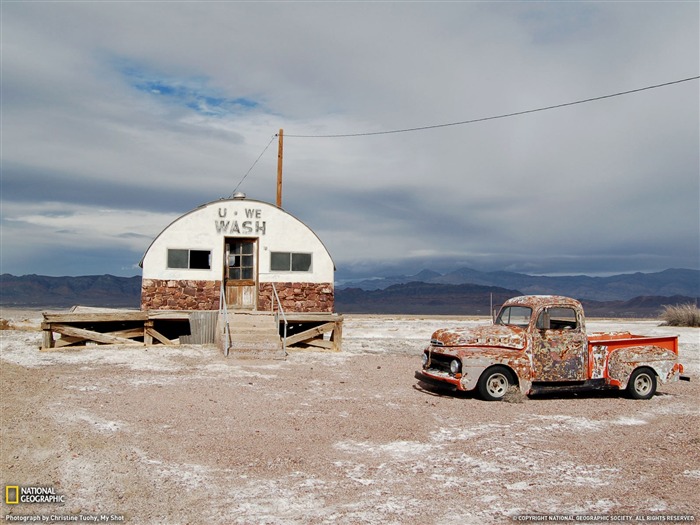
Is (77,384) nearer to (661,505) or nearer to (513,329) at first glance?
(513,329)

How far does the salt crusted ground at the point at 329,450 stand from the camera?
20.8 feet

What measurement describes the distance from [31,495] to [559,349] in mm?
10000

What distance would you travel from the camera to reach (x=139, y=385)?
1303 centimetres

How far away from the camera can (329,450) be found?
332 inches

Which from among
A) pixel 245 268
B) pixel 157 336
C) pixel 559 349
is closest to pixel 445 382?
pixel 559 349

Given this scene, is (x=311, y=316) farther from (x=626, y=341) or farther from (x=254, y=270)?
(x=626, y=341)

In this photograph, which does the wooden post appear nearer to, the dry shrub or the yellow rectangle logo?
the dry shrub

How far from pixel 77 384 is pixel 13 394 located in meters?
1.66

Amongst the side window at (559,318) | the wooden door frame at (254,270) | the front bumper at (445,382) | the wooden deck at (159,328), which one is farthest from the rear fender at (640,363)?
the wooden door frame at (254,270)

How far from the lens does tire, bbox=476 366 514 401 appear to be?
12.2m

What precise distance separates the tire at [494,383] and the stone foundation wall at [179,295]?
1250 centimetres

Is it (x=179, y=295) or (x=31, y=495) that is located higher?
(x=179, y=295)

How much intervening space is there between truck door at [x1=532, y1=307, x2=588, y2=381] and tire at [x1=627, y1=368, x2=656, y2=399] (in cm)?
110

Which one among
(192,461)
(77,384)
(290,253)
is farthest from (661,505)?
(290,253)
